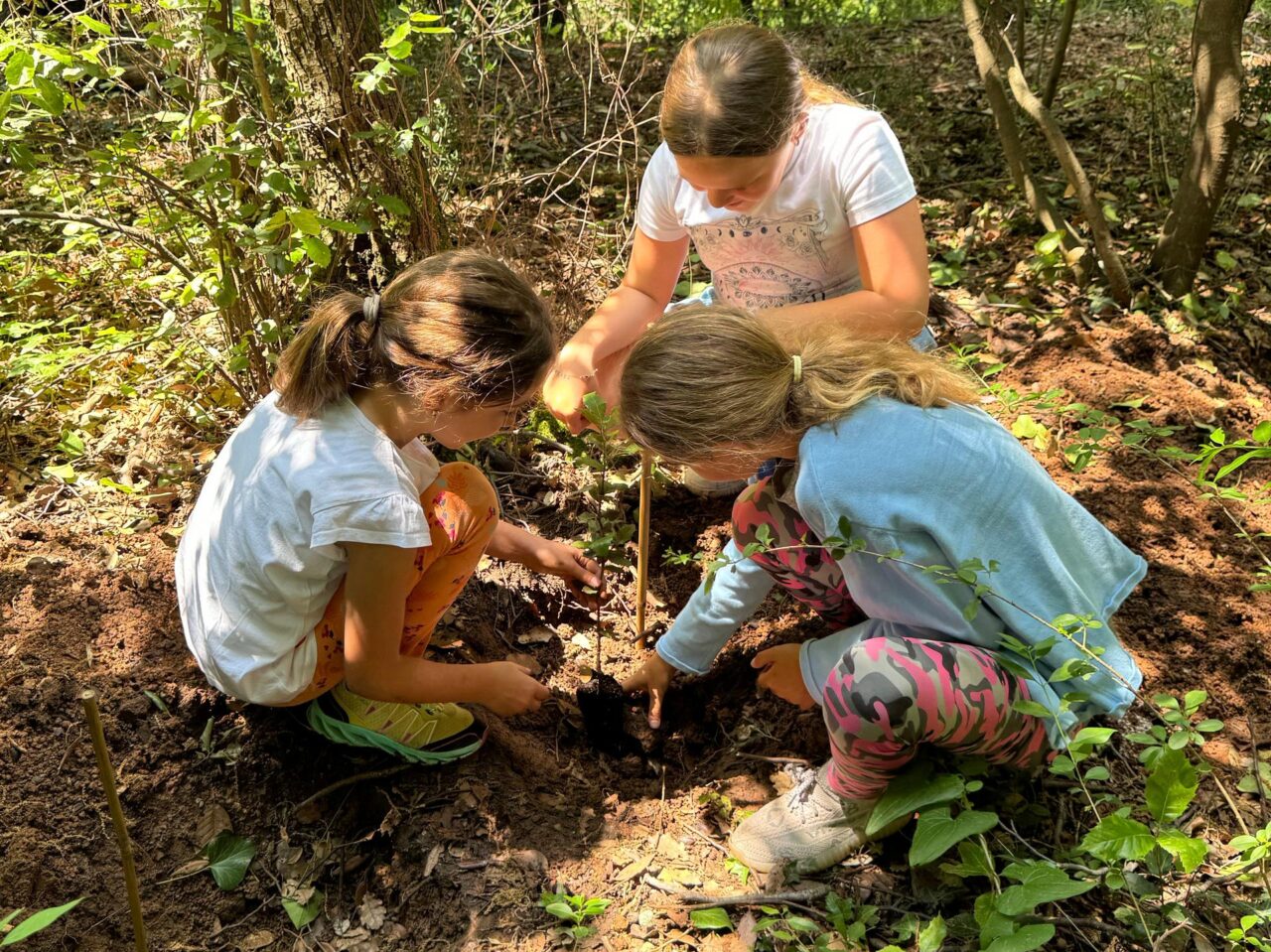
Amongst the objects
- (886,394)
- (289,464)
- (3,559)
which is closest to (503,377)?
(289,464)

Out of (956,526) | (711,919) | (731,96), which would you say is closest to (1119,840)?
(956,526)

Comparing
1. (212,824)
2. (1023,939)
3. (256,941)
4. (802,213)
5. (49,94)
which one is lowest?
(256,941)

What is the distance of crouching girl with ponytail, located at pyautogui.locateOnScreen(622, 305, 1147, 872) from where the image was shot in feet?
5.69

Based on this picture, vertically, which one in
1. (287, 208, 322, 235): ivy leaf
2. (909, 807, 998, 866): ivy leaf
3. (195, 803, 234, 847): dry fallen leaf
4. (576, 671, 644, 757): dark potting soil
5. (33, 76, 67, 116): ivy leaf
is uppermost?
(33, 76, 67, 116): ivy leaf

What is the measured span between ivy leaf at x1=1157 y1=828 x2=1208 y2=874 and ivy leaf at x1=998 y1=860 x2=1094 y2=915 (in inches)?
5.2

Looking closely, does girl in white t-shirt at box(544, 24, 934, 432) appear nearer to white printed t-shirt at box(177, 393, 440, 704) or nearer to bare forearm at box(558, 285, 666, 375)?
bare forearm at box(558, 285, 666, 375)

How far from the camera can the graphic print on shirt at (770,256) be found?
251cm

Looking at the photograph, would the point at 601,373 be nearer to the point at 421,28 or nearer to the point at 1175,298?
the point at 421,28

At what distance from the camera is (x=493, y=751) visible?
230 cm

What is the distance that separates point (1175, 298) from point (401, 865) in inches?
134

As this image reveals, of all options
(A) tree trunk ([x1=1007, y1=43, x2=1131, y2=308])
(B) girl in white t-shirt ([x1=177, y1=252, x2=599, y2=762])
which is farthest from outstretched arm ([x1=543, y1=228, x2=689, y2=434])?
(A) tree trunk ([x1=1007, y1=43, x2=1131, y2=308])

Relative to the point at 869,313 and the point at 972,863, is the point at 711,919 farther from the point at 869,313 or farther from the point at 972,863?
the point at 869,313

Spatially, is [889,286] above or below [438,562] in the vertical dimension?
above

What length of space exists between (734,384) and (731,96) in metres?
0.73
